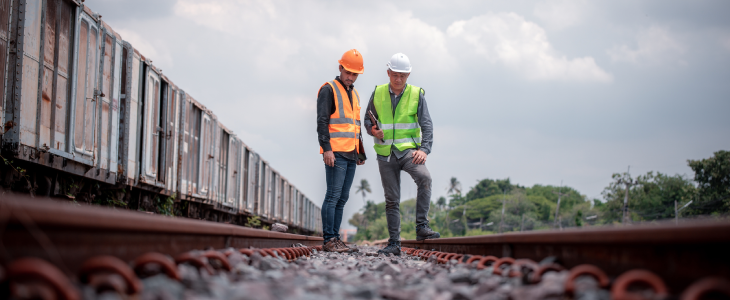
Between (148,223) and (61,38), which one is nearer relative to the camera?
(148,223)

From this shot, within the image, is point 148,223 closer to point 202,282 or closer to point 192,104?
point 202,282

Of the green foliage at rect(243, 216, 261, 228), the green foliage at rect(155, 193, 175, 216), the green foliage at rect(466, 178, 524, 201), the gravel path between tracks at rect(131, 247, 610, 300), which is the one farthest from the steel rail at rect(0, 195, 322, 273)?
the green foliage at rect(466, 178, 524, 201)

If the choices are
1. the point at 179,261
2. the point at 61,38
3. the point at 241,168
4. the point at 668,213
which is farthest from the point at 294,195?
the point at 668,213

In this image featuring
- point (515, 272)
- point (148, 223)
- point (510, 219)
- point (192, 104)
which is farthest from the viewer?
point (510, 219)

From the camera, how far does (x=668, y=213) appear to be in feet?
195

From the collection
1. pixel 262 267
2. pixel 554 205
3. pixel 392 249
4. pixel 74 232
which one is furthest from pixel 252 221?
pixel 554 205

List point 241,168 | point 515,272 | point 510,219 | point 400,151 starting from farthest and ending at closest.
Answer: point 510,219
point 241,168
point 400,151
point 515,272

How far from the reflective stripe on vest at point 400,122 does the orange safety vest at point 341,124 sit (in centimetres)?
31

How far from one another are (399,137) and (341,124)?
652 mm

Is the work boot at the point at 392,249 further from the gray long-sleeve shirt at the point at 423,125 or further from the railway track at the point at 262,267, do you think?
the railway track at the point at 262,267

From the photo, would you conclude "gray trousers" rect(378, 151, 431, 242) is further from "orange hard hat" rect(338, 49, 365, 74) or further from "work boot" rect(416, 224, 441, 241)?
"orange hard hat" rect(338, 49, 365, 74)

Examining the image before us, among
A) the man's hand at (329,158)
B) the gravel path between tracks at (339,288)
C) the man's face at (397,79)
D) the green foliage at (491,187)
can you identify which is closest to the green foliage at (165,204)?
the man's hand at (329,158)

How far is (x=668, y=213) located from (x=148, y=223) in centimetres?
6681

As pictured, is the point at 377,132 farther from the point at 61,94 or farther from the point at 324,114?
the point at 61,94
